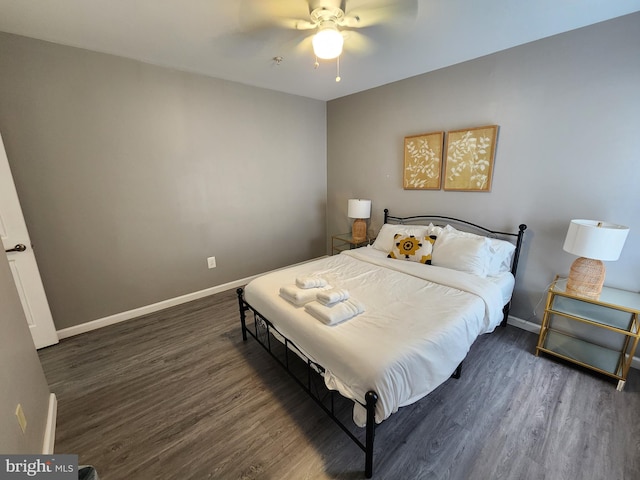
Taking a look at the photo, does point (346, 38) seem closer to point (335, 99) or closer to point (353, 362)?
point (335, 99)

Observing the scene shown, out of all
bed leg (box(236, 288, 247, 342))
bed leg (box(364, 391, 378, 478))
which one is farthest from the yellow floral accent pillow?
bed leg (box(364, 391, 378, 478))

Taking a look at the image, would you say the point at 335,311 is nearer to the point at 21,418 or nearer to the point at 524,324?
the point at 21,418

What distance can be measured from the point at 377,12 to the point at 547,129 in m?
1.81

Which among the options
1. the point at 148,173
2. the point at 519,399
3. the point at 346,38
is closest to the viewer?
the point at 519,399

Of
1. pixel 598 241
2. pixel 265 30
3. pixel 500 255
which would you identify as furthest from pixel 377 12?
pixel 500 255

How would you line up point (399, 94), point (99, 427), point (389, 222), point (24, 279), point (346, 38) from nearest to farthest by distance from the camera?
point (99, 427), point (346, 38), point (24, 279), point (399, 94), point (389, 222)

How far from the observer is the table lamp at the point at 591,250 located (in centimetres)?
180

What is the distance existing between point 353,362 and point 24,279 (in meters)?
2.86

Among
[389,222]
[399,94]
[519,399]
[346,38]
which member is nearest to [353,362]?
[519,399]

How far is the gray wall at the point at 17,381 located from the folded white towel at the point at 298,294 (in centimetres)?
144

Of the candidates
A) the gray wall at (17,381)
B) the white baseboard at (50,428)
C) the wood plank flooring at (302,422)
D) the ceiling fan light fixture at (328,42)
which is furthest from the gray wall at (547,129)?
the white baseboard at (50,428)

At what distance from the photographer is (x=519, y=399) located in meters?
1.84

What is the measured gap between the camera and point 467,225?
294 cm

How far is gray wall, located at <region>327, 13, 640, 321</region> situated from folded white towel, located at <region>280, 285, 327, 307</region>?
2.02 m
